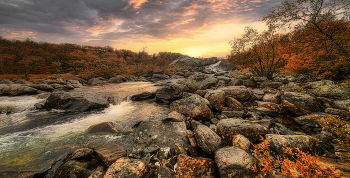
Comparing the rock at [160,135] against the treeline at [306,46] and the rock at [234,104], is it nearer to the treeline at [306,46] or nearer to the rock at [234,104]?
the rock at [234,104]

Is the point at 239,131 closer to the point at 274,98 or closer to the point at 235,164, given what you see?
the point at 235,164

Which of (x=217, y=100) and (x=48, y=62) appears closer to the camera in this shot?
(x=217, y=100)

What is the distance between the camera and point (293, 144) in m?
4.10

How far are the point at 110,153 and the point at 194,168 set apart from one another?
10.0ft

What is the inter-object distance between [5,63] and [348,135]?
47.9 m

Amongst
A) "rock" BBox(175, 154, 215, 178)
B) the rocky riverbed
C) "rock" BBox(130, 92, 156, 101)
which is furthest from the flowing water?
"rock" BBox(175, 154, 215, 178)

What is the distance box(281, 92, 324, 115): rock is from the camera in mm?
7137

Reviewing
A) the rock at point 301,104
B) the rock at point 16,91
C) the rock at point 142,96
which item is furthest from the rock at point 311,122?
the rock at point 16,91

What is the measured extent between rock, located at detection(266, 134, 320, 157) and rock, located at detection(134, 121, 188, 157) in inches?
126

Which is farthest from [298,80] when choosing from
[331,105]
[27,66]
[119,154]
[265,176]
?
[27,66]

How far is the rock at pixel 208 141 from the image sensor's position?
182 inches

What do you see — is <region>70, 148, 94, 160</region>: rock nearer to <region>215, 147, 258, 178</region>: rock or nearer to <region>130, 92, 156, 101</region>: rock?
<region>215, 147, 258, 178</region>: rock

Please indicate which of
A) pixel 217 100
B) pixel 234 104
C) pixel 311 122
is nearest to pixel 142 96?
pixel 217 100

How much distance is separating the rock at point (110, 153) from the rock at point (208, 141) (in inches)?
119
